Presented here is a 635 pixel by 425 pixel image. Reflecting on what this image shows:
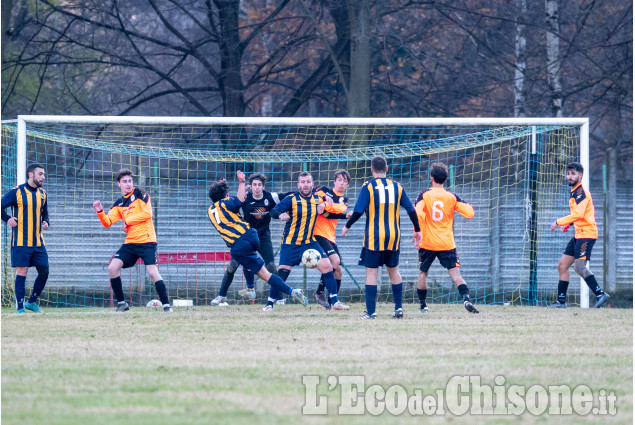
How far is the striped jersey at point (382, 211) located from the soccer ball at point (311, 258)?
1069 mm

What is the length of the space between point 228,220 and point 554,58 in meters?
8.94

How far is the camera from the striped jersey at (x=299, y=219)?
9961 millimetres

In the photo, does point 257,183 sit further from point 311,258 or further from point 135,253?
point 135,253

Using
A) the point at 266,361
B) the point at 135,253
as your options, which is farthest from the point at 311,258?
the point at 266,361

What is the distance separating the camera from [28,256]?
1001cm

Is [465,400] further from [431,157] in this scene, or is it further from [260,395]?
[431,157]

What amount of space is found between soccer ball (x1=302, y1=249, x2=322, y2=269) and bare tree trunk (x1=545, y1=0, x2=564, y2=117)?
7791 mm

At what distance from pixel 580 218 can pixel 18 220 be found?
6.93 meters

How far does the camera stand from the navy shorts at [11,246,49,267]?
9.97 meters

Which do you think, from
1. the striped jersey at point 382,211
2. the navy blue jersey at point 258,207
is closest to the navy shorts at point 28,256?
the navy blue jersey at point 258,207

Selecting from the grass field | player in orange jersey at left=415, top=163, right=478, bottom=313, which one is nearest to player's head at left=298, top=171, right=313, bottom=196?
player in orange jersey at left=415, top=163, right=478, bottom=313

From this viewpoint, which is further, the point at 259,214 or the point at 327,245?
the point at 259,214

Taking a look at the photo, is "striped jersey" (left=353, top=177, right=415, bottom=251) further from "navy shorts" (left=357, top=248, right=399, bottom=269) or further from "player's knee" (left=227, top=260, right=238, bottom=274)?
"player's knee" (left=227, top=260, right=238, bottom=274)

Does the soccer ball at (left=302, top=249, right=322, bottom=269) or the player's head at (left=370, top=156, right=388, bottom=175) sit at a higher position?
the player's head at (left=370, top=156, right=388, bottom=175)
